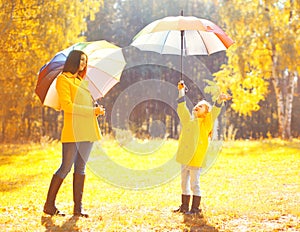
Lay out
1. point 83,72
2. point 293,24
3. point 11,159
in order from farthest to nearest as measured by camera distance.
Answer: point 293,24, point 11,159, point 83,72

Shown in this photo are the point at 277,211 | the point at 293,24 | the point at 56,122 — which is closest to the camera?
the point at 277,211

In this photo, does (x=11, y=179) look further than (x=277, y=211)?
Yes

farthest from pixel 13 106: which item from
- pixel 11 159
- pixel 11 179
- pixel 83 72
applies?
pixel 83 72

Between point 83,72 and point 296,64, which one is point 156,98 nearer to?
point 296,64

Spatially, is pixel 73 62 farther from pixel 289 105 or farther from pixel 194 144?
pixel 289 105

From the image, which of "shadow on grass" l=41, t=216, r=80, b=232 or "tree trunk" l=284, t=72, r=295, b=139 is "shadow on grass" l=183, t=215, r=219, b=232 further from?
"tree trunk" l=284, t=72, r=295, b=139

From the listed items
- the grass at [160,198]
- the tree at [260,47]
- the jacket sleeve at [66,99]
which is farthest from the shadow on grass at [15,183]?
the tree at [260,47]

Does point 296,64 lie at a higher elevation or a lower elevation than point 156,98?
higher

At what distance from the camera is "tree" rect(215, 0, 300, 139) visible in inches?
631

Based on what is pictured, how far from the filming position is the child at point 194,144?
5.54 m

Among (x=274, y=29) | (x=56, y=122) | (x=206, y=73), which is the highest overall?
(x=274, y=29)

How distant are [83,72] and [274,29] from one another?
12.5m

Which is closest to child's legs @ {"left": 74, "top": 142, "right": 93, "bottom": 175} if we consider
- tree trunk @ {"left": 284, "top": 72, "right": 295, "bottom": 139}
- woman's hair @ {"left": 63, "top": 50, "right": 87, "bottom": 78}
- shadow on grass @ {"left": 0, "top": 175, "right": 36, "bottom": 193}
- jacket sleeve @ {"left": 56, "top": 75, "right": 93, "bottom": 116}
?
jacket sleeve @ {"left": 56, "top": 75, "right": 93, "bottom": 116}

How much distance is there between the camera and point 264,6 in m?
17.1
